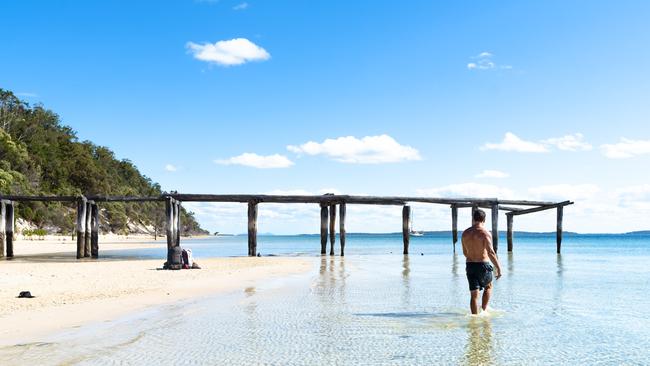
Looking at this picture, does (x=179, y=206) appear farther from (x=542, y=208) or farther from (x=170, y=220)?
(x=542, y=208)

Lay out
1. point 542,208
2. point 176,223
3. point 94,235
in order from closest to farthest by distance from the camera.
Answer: point 176,223 < point 94,235 < point 542,208

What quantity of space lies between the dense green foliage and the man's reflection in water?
164ft

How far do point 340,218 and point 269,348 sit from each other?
2638 cm

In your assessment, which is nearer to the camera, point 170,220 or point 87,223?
point 170,220

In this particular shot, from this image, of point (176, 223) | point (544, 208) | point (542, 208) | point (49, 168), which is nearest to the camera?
point (176, 223)

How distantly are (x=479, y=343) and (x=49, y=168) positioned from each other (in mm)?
81396

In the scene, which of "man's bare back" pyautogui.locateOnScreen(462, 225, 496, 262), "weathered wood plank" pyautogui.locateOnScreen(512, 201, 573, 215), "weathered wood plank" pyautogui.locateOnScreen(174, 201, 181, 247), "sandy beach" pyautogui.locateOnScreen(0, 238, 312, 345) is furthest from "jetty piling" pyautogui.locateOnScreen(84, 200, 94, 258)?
"weathered wood plank" pyautogui.locateOnScreen(512, 201, 573, 215)

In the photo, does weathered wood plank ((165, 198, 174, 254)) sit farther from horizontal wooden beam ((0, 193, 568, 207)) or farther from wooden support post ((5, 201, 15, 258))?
wooden support post ((5, 201, 15, 258))

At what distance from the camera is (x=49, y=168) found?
257 ft

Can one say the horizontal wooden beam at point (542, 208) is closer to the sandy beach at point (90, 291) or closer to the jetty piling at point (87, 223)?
the sandy beach at point (90, 291)

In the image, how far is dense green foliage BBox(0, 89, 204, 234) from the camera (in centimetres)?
6388

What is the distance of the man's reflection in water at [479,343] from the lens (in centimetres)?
781

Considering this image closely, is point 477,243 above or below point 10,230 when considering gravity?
above

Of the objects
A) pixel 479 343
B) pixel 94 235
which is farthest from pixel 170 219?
pixel 479 343
